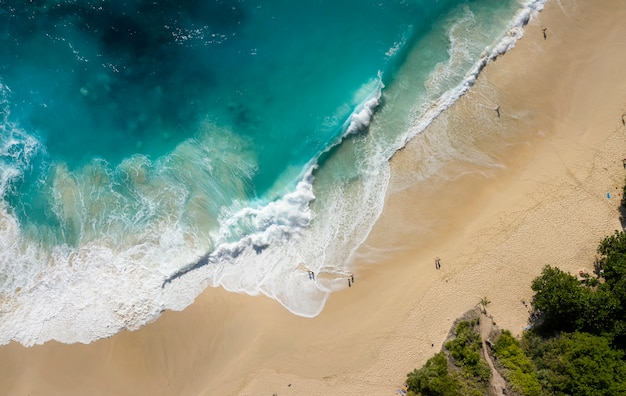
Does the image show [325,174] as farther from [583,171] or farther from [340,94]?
[583,171]

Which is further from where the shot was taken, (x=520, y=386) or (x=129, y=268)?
(x=129, y=268)

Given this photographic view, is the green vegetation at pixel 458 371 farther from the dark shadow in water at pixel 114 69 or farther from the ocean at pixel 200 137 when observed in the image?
the dark shadow in water at pixel 114 69

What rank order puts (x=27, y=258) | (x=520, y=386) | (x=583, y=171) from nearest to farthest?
(x=520, y=386) < (x=583, y=171) < (x=27, y=258)

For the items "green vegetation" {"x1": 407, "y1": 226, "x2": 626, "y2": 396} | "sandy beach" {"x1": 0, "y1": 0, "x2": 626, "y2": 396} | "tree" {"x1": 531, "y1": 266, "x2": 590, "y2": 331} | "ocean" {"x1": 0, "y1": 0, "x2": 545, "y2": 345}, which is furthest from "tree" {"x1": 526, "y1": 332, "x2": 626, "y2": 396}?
"ocean" {"x1": 0, "y1": 0, "x2": 545, "y2": 345}

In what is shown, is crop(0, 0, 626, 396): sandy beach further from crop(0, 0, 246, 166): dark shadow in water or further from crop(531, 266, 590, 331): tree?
crop(0, 0, 246, 166): dark shadow in water

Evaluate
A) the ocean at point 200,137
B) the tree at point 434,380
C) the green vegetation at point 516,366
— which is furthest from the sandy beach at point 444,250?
the ocean at point 200,137

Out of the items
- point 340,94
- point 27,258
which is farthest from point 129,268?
point 340,94
